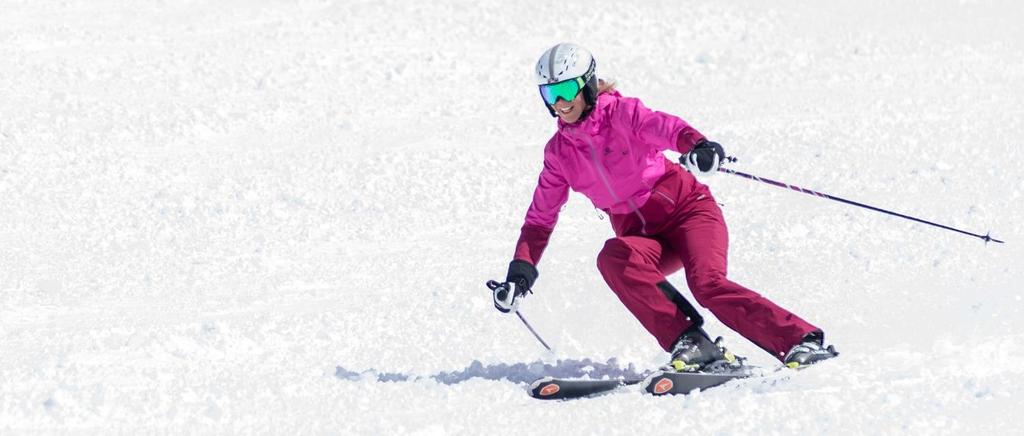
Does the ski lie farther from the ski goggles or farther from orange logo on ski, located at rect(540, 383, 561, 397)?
the ski goggles

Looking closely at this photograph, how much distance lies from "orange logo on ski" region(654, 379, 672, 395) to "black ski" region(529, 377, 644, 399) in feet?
0.81

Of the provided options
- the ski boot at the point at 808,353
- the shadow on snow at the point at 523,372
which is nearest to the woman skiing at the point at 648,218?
the ski boot at the point at 808,353

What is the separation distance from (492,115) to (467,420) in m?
7.17

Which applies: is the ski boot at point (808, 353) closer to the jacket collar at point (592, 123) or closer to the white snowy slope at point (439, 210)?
the white snowy slope at point (439, 210)

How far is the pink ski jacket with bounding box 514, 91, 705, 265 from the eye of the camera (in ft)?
18.7

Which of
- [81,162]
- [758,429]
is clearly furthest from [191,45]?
[758,429]

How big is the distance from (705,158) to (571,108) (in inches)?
31.9

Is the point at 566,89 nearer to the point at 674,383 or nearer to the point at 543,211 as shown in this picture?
the point at 543,211

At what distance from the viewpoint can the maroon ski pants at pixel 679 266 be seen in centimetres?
535

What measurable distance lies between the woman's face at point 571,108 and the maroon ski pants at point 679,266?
1.85 feet

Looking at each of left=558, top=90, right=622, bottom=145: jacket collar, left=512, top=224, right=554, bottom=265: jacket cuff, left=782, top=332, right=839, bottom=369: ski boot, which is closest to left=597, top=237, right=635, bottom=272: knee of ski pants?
left=512, top=224, right=554, bottom=265: jacket cuff

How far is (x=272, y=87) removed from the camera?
12.6 meters

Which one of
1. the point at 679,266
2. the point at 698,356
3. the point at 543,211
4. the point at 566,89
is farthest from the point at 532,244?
the point at 698,356

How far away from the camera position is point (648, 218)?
5957 millimetres
